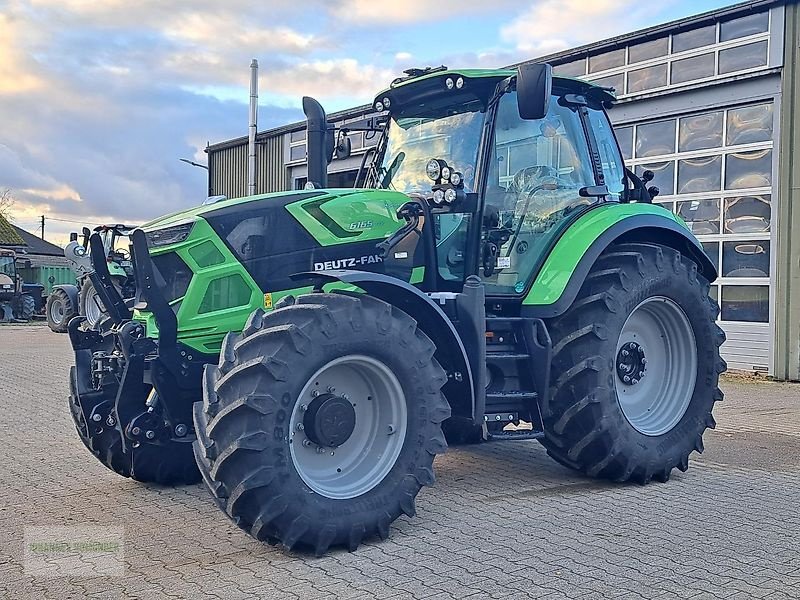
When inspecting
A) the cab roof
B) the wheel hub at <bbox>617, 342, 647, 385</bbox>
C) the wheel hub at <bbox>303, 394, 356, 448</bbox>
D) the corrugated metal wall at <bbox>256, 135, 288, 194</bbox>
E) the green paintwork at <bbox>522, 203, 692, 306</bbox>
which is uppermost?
the corrugated metal wall at <bbox>256, 135, 288, 194</bbox>

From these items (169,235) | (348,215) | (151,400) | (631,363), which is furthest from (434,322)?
(631,363)

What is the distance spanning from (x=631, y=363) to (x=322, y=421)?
2.73 meters

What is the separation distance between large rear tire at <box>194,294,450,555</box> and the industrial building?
7.48 metres

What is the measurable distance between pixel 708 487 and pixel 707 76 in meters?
9.02

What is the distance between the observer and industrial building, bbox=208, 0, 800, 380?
12633 mm

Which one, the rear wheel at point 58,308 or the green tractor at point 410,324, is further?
the rear wheel at point 58,308

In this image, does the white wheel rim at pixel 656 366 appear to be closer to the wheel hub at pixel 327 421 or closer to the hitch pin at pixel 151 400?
the wheel hub at pixel 327 421

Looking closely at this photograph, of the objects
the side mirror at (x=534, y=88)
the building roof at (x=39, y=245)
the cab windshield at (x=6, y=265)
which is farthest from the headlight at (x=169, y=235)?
the building roof at (x=39, y=245)

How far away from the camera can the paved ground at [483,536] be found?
160 inches

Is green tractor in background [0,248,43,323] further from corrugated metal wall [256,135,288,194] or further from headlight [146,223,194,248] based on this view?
headlight [146,223,194,248]

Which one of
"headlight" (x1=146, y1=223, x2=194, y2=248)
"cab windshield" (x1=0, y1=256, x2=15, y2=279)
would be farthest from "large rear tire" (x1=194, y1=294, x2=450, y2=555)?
"cab windshield" (x1=0, y1=256, x2=15, y2=279)

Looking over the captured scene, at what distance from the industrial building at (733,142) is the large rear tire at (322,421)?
748cm

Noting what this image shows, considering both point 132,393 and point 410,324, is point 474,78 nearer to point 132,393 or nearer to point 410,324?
point 410,324

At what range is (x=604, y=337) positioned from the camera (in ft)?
19.2
